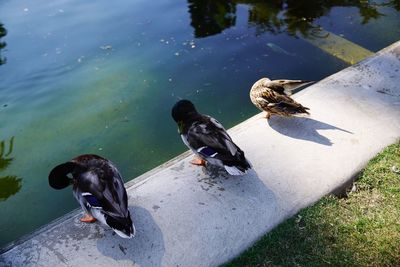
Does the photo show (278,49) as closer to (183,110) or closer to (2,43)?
(183,110)

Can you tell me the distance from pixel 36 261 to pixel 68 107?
113 inches

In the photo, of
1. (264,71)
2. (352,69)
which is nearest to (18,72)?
(264,71)

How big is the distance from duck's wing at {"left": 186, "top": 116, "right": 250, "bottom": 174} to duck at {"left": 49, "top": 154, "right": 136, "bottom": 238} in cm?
76

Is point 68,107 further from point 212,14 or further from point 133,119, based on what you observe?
point 212,14

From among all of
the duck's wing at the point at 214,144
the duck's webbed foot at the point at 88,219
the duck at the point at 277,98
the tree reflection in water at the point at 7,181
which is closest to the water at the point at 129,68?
the tree reflection in water at the point at 7,181

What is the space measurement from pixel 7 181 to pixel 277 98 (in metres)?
3.04

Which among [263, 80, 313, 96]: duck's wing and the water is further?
the water

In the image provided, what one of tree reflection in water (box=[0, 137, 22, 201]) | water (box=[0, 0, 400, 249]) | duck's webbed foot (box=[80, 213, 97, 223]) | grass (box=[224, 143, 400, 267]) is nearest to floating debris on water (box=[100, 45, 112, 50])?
water (box=[0, 0, 400, 249])

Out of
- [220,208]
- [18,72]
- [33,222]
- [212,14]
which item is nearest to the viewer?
[220,208]

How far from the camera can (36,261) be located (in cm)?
303

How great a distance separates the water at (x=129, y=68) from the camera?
4664mm

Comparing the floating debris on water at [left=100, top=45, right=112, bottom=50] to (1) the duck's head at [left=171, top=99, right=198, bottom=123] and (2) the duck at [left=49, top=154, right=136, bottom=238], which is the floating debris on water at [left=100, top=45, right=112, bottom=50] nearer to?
(1) the duck's head at [left=171, top=99, right=198, bottom=123]

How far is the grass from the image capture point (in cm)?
302

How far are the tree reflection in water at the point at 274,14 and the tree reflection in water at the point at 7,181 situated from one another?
3.54 metres
